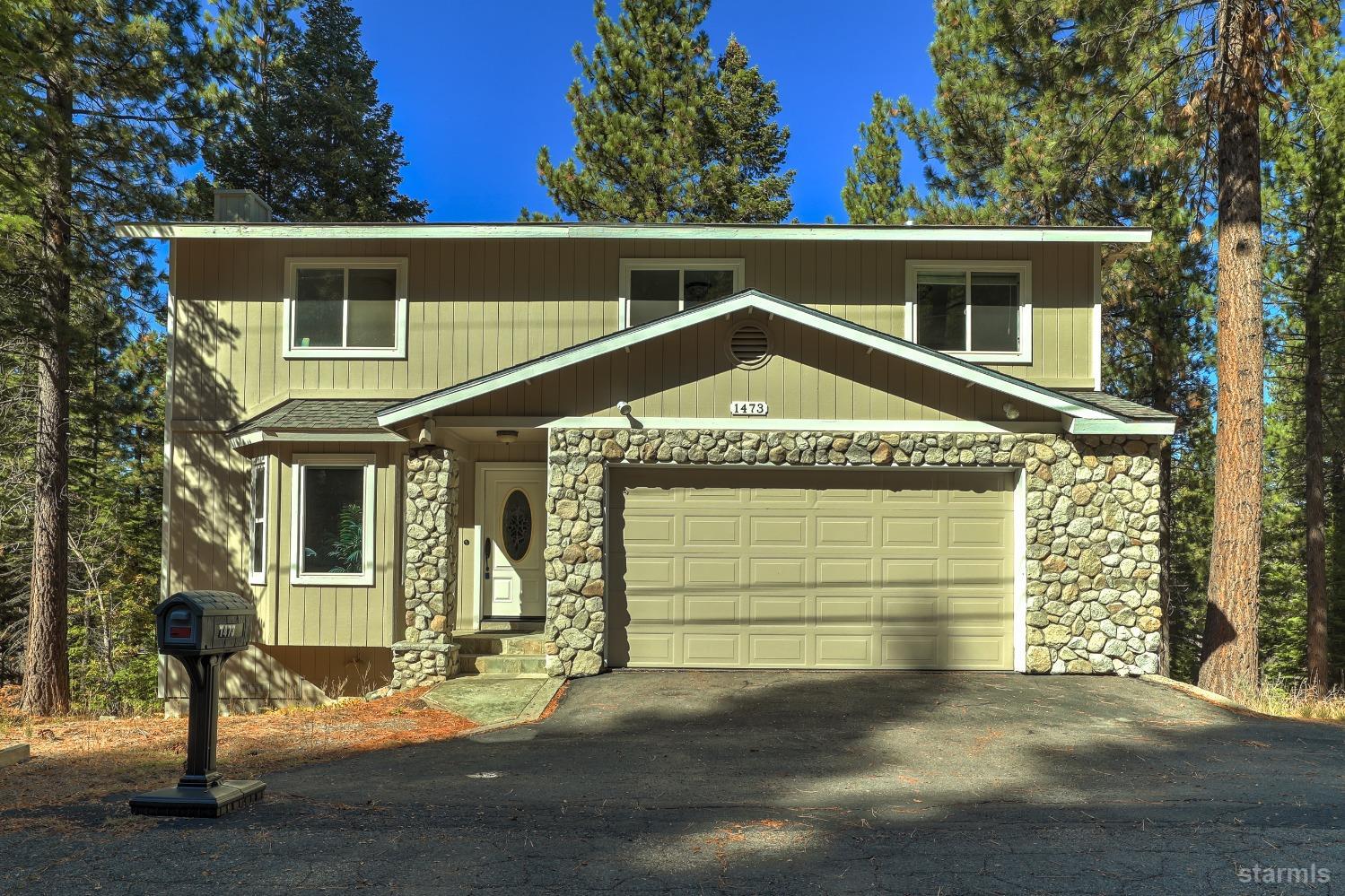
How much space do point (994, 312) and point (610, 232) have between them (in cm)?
511

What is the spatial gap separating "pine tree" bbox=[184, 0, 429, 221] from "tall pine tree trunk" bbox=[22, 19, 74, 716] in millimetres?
9889

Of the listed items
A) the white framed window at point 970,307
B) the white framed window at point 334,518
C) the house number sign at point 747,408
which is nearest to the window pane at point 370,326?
the white framed window at point 334,518

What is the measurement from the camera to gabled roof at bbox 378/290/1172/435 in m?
11.0

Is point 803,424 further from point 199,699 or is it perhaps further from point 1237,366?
point 199,699

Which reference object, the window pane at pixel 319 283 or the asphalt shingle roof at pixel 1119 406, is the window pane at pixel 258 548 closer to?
the window pane at pixel 319 283

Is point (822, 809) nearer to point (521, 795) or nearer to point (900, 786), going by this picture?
point (900, 786)

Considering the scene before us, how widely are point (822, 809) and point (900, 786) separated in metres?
0.91

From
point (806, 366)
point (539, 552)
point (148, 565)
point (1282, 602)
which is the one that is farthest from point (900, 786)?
point (1282, 602)

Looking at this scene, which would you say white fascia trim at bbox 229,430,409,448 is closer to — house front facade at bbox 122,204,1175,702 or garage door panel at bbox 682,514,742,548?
house front facade at bbox 122,204,1175,702

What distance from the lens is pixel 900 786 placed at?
22.9 feet

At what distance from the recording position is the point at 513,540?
13.5 m

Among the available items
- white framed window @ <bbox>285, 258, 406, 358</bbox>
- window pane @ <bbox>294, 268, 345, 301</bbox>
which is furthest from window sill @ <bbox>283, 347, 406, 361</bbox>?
window pane @ <bbox>294, 268, 345, 301</bbox>

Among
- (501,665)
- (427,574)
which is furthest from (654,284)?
(501,665)

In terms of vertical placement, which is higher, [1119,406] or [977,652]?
[1119,406]
